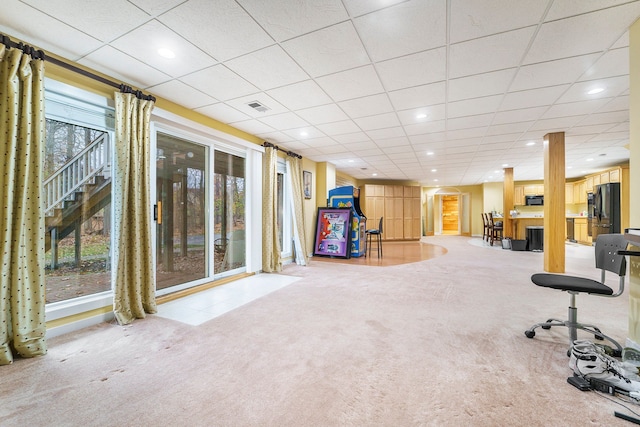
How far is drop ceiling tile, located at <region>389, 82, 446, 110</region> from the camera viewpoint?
312 centimetres

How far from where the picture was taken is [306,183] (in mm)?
6770

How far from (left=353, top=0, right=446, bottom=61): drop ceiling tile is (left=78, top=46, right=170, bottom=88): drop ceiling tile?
7.15ft

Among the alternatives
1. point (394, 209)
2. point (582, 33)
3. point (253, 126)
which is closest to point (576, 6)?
point (582, 33)

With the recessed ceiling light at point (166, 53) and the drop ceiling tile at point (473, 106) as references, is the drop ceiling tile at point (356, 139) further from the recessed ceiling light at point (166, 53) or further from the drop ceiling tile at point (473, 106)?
the recessed ceiling light at point (166, 53)

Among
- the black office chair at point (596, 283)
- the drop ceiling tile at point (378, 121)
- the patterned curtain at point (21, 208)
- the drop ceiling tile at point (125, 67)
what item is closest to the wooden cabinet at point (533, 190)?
the drop ceiling tile at point (378, 121)

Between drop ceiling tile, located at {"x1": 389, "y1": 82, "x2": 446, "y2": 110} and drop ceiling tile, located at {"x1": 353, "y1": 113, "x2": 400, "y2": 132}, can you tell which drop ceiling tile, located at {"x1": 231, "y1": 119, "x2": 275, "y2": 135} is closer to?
drop ceiling tile, located at {"x1": 353, "y1": 113, "x2": 400, "y2": 132}

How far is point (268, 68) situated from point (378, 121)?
2122 millimetres

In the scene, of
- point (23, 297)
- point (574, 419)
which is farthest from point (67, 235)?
point (574, 419)

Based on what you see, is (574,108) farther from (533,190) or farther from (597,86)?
(533,190)

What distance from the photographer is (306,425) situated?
1.39 m

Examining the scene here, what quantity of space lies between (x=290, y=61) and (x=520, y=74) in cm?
244

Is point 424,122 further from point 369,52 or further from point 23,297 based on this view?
point 23,297

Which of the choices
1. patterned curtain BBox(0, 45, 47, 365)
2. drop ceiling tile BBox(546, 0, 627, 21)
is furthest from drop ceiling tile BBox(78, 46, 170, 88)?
drop ceiling tile BBox(546, 0, 627, 21)

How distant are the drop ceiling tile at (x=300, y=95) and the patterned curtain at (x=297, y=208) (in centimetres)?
234
